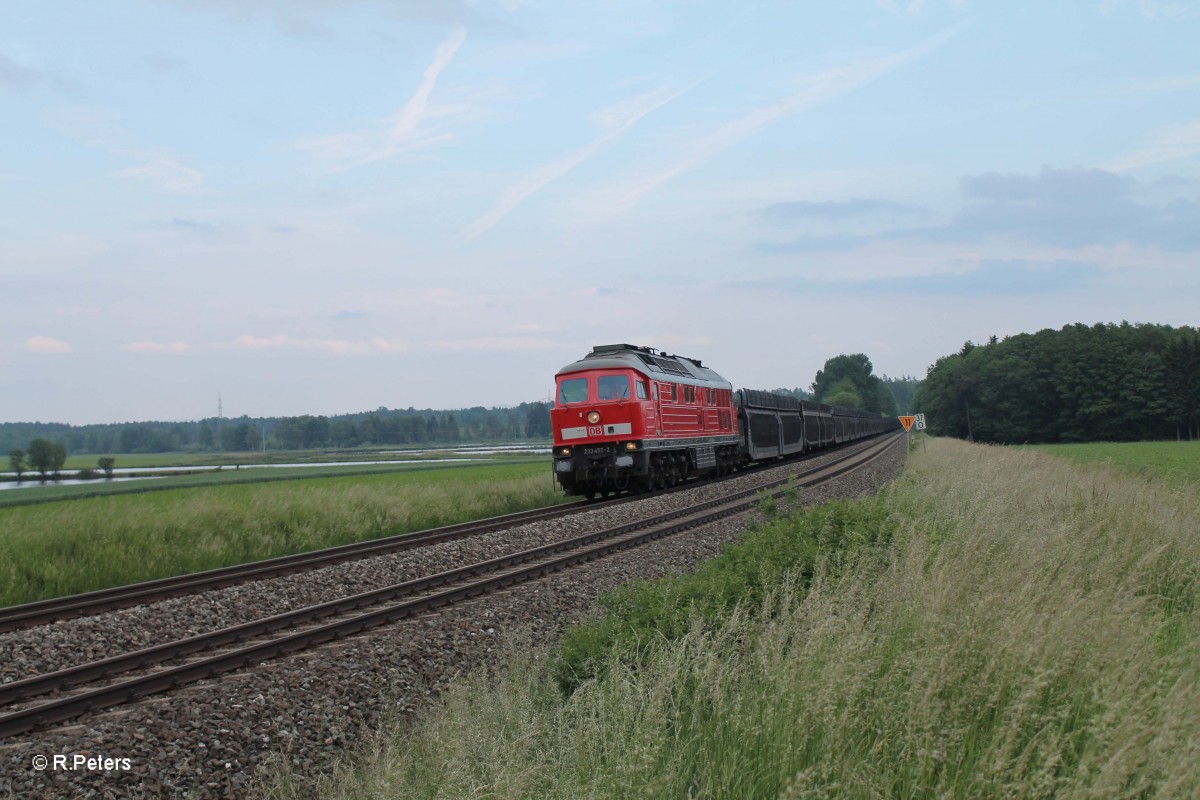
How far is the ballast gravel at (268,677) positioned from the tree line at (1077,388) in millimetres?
94773

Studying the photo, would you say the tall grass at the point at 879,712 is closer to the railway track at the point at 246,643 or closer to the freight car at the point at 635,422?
the railway track at the point at 246,643

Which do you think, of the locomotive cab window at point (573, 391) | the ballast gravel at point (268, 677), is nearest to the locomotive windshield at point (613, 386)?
the locomotive cab window at point (573, 391)

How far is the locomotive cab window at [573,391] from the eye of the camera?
24.8 meters

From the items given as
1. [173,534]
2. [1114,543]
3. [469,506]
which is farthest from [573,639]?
[469,506]

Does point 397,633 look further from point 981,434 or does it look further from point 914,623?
point 981,434

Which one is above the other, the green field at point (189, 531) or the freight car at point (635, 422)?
the freight car at point (635, 422)

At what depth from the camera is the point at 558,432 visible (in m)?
24.9

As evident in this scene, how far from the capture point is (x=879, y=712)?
458cm

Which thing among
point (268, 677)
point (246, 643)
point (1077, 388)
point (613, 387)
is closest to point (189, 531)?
point (246, 643)

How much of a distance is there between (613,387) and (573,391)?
1.43 meters

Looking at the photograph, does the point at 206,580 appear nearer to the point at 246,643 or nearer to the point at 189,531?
the point at 246,643

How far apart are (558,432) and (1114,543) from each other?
17.1 meters

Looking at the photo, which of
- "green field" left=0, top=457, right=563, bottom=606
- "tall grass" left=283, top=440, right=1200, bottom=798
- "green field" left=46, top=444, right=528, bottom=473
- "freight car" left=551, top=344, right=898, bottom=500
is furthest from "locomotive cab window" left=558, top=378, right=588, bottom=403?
"green field" left=46, top=444, right=528, bottom=473

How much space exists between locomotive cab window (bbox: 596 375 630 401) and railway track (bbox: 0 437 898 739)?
29.5ft
